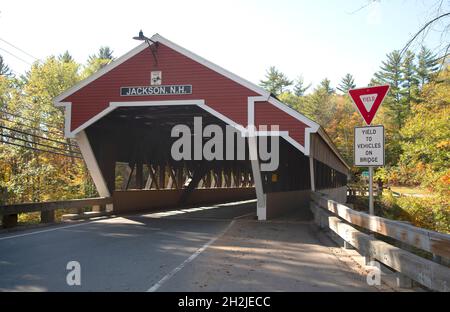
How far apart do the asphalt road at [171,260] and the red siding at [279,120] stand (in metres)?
3.76

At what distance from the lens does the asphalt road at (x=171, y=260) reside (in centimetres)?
524

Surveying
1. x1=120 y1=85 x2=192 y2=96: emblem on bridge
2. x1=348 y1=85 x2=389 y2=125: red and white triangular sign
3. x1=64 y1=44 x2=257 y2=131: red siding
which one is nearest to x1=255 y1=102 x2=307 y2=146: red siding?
x1=64 y1=44 x2=257 y2=131: red siding

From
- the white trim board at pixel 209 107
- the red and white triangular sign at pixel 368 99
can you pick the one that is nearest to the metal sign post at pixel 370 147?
the red and white triangular sign at pixel 368 99

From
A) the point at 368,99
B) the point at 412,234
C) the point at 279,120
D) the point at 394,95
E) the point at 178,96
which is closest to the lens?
the point at 412,234

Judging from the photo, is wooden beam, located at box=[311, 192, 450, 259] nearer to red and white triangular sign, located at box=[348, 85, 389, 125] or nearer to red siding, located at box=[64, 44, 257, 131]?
red and white triangular sign, located at box=[348, 85, 389, 125]

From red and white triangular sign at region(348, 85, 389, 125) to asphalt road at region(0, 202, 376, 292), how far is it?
2514 mm

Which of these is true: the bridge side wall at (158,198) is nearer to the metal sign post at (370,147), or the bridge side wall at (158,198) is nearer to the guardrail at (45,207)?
the guardrail at (45,207)

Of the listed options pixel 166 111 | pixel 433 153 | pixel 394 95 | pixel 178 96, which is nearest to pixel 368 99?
pixel 178 96

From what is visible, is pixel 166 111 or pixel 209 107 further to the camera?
pixel 166 111

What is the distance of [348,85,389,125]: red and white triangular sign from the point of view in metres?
6.93

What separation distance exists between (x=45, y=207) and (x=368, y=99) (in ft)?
31.8

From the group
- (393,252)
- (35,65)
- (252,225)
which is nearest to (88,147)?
(252,225)

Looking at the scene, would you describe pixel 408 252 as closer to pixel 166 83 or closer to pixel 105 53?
pixel 166 83

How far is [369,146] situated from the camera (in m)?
6.93
